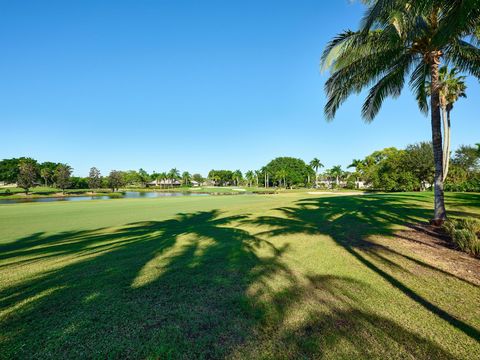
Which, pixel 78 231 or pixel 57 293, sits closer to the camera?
pixel 57 293

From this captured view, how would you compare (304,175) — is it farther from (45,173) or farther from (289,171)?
(45,173)

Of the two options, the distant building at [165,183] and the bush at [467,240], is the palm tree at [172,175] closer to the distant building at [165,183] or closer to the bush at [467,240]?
the distant building at [165,183]

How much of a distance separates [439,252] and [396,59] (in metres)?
8.14

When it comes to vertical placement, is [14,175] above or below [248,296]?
above

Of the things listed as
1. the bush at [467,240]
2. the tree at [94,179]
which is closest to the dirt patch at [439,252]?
the bush at [467,240]

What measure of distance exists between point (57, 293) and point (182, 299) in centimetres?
200

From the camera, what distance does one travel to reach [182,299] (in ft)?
10.6

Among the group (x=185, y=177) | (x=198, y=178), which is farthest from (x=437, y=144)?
(x=198, y=178)

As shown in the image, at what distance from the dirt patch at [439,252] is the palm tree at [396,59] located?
5.60 ft

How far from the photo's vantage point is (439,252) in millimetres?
5336

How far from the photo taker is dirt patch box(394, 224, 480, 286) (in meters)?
4.23

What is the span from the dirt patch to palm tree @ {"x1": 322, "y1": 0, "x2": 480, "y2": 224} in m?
1.71

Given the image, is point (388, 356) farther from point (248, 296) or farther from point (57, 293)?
point (57, 293)

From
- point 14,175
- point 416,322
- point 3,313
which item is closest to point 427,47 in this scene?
point 416,322
